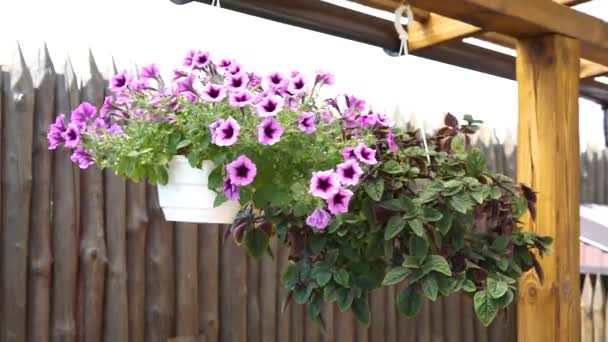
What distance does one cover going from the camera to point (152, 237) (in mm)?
2848

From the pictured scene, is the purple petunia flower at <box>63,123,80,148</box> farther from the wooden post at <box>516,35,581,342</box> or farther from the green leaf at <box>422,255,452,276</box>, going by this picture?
the wooden post at <box>516,35,581,342</box>

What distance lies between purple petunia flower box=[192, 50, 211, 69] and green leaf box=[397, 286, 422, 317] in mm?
518

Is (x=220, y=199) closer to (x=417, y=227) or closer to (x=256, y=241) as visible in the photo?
(x=256, y=241)

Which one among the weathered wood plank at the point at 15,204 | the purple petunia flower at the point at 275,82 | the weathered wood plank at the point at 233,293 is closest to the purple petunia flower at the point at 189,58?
the purple petunia flower at the point at 275,82

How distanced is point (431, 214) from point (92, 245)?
1661mm

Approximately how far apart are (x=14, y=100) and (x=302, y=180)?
1554 mm

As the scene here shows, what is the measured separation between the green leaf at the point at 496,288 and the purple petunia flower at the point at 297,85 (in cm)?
46

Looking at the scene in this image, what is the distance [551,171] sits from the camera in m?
1.96

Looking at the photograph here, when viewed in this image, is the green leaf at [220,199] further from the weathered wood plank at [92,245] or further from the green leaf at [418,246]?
the weathered wood plank at [92,245]

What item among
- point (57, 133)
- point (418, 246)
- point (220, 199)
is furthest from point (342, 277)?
point (57, 133)

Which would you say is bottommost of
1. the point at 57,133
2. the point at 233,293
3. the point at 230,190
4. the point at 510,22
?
the point at 233,293

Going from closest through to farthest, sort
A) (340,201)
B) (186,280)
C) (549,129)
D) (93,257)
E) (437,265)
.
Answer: (340,201) → (437,265) → (549,129) → (93,257) → (186,280)

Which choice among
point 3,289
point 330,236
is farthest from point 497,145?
point 330,236

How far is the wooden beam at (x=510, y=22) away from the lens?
174cm
